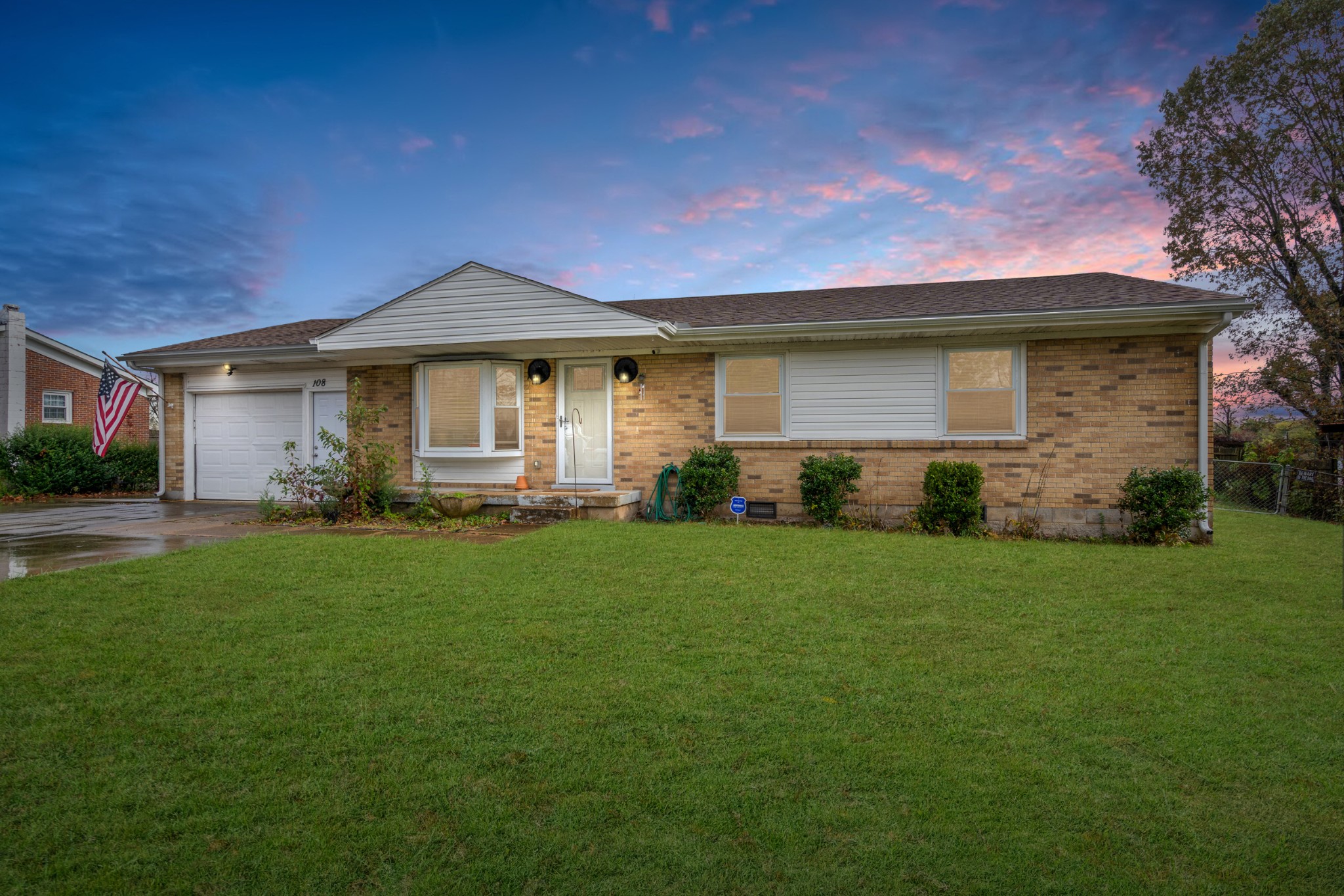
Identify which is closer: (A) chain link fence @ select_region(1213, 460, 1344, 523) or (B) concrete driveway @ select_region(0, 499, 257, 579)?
(B) concrete driveway @ select_region(0, 499, 257, 579)

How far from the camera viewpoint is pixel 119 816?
2.28 meters

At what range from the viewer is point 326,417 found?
1245cm

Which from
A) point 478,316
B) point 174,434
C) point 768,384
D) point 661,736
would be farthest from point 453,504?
point 174,434

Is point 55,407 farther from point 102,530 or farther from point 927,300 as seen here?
point 927,300

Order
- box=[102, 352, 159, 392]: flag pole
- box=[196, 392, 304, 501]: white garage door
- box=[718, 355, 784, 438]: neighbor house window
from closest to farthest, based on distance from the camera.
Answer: box=[718, 355, 784, 438]: neighbor house window < box=[196, 392, 304, 501]: white garage door < box=[102, 352, 159, 392]: flag pole

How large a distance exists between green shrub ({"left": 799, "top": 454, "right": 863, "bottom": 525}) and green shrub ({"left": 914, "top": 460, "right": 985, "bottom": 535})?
3.46 ft

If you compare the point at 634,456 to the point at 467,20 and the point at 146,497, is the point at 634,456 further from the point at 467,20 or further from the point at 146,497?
the point at 146,497

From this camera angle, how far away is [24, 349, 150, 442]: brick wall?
824 inches

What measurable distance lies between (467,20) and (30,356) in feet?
69.3

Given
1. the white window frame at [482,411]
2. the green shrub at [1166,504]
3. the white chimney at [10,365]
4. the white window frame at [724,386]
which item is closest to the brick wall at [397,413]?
the white window frame at [482,411]

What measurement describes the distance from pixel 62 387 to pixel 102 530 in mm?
19074

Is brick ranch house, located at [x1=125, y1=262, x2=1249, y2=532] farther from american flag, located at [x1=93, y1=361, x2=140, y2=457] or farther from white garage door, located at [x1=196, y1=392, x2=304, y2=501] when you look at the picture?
american flag, located at [x1=93, y1=361, x2=140, y2=457]

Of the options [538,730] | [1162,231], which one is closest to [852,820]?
[538,730]

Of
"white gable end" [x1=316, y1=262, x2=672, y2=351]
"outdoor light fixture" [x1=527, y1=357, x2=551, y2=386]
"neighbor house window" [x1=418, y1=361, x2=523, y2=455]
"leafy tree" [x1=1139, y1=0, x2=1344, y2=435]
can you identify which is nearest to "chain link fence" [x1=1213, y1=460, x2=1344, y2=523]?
"leafy tree" [x1=1139, y1=0, x2=1344, y2=435]
